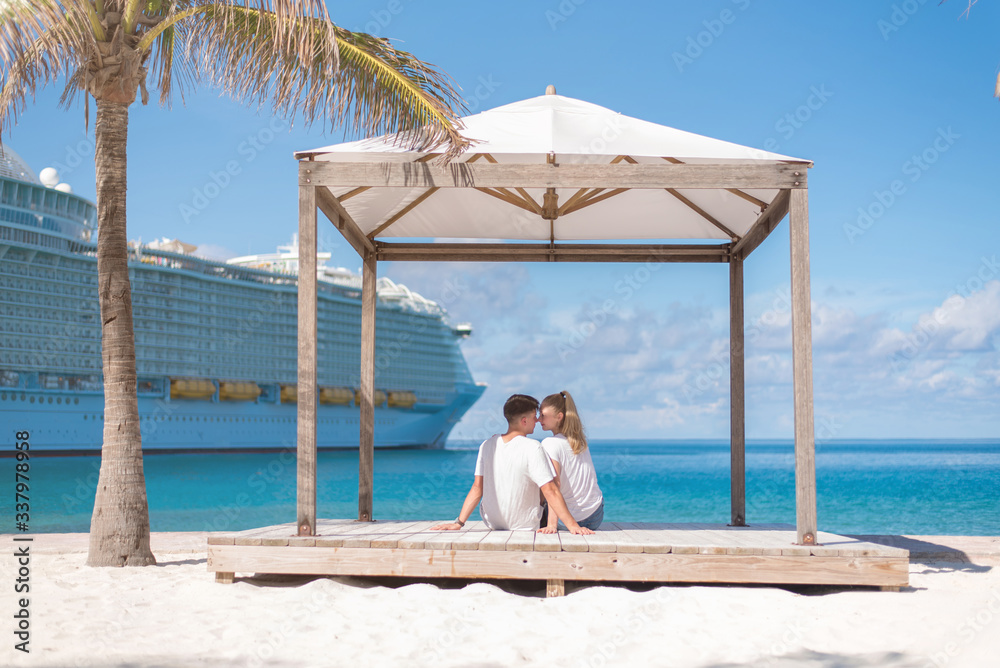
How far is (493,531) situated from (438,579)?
373 mm

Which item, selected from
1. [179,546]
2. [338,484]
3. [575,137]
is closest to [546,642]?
[575,137]

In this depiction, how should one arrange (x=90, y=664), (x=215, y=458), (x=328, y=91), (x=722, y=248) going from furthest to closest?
(x=215, y=458) → (x=722, y=248) → (x=328, y=91) → (x=90, y=664)

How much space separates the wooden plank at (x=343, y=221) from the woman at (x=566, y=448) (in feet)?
5.21

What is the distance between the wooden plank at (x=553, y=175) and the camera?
3.74 metres

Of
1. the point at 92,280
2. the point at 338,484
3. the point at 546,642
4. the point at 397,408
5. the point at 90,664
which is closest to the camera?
the point at 90,664

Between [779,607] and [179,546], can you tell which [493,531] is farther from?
[179,546]

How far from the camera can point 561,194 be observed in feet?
16.6

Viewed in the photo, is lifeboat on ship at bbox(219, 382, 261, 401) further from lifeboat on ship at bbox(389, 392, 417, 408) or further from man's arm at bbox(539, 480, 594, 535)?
man's arm at bbox(539, 480, 594, 535)

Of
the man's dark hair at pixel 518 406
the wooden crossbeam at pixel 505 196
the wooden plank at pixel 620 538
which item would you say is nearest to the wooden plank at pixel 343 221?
the wooden crossbeam at pixel 505 196

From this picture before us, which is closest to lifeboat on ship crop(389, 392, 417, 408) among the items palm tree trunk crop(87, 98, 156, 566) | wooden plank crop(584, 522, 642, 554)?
palm tree trunk crop(87, 98, 156, 566)

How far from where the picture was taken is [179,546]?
5445 millimetres

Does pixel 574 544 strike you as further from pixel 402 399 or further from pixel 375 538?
pixel 402 399

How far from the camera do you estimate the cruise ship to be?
3581 centimetres

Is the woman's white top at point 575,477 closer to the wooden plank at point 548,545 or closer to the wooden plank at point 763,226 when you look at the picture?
the wooden plank at point 548,545
